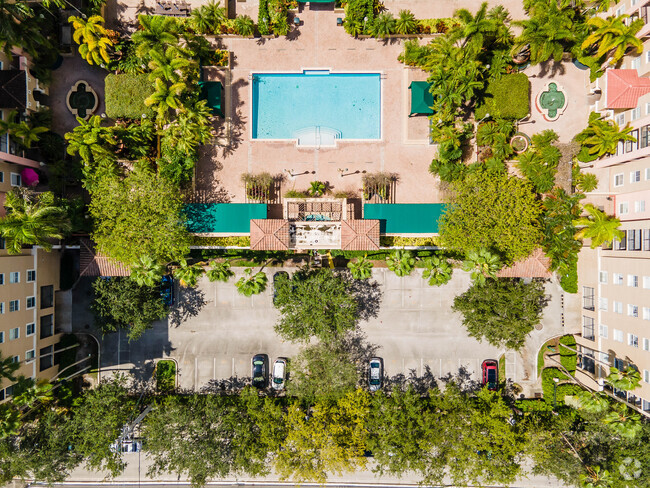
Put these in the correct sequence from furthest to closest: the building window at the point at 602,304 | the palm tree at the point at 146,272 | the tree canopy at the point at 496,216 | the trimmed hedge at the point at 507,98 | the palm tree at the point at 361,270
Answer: the trimmed hedge at the point at 507,98
the building window at the point at 602,304
the palm tree at the point at 361,270
the tree canopy at the point at 496,216
the palm tree at the point at 146,272

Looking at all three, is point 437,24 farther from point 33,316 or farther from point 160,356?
point 33,316

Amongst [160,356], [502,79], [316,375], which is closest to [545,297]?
[502,79]

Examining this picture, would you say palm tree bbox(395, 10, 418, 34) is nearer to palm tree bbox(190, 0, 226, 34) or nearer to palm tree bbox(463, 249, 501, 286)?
palm tree bbox(190, 0, 226, 34)

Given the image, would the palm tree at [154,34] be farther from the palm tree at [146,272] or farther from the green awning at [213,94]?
the palm tree at [146,272]

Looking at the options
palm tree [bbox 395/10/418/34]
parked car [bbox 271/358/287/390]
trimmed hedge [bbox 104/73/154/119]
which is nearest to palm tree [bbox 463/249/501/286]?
parked car [bbox 271/358/287/390]

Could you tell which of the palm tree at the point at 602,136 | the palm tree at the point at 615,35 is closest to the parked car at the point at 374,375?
the palm tree at the point at 602,136

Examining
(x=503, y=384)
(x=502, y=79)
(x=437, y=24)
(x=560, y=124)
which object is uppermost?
(x=437, y=24)

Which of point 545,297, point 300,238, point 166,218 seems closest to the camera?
point 166,218
